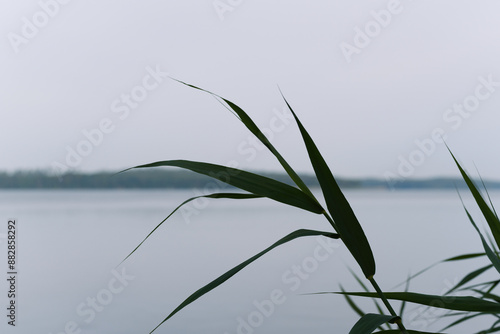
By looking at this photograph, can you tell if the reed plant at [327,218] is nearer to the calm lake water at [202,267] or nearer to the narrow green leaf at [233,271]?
the narrow green leaf at [233,271]

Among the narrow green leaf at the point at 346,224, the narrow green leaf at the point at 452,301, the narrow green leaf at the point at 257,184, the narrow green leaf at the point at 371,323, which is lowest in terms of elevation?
the narrow green leaf at the point at 452,301

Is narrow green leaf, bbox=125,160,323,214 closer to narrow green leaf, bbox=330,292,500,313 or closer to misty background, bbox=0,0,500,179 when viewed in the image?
narrow green leaf, bbox=330,292,500,313

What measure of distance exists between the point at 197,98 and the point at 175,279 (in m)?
2.11

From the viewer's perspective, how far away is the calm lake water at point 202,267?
3.00m

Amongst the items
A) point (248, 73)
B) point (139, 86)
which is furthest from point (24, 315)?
point (248, 73)

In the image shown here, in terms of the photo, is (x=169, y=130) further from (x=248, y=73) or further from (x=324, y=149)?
(x=324, y=149)

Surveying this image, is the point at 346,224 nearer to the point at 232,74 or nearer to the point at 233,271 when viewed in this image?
the point at 233,271

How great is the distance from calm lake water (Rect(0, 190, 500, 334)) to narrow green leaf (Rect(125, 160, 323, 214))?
75.4 inches

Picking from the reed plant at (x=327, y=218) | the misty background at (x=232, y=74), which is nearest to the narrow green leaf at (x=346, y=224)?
the reed plant at (x=327, y=218)

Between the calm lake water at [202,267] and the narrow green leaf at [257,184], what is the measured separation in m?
1.91

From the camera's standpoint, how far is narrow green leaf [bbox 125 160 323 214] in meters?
0.31

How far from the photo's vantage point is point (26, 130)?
15.5ft

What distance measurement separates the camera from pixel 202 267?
3705 mm

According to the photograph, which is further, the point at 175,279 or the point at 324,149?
the point at 324,149
